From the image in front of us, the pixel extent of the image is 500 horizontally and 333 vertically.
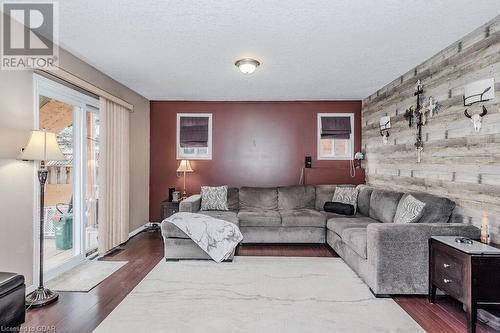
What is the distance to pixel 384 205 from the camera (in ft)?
13.8

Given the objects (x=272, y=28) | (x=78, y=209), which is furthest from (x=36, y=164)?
(x=272, y=28)

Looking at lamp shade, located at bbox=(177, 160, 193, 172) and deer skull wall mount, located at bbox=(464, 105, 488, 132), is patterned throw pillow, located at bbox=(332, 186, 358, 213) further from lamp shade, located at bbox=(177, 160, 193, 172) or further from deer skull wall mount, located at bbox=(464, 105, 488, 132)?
lamp shade, located at bbox=(177, 160, 193, 172)

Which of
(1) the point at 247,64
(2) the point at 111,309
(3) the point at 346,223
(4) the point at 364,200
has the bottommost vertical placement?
(2) the point at 111,309

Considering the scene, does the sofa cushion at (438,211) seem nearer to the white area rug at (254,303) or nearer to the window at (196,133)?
the white area rug at (254,303)

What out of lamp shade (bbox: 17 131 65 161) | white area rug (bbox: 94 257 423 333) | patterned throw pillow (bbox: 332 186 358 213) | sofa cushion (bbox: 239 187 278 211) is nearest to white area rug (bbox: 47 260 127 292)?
white area rug (bbox: 94 257 423 333)

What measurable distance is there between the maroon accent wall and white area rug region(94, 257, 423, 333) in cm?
255

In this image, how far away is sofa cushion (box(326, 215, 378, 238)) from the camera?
4.09 m

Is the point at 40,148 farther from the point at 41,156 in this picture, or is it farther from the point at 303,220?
the point at 303,220

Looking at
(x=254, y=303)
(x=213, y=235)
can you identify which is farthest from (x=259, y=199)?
(x=254, y=303)

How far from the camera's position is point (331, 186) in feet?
18.4

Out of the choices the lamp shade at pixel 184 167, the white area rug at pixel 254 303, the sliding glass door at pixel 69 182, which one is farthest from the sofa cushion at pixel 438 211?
the sliding glass door at pixel 69 182

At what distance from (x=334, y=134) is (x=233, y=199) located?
247 centimetres

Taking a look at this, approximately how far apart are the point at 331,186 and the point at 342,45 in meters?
2.92

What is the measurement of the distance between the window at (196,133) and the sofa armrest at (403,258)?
4.02 meters
